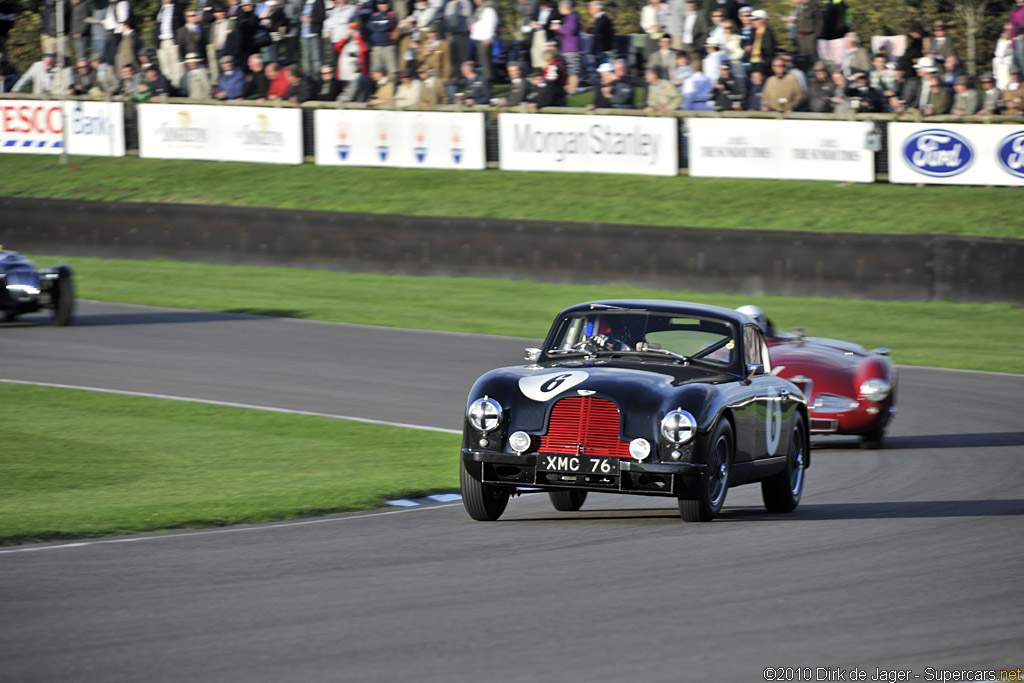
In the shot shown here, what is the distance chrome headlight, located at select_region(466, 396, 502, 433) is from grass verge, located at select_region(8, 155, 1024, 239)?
1480 centimetres

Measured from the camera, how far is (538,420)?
27.3 ft

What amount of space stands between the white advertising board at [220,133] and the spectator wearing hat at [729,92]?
812 centimetres

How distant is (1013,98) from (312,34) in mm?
13048

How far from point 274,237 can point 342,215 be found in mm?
1376

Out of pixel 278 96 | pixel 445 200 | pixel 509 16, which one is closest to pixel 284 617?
pixel 445 200

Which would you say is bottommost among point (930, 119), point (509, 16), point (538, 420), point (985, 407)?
point (985, 407)

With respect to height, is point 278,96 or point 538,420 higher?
point 278,96

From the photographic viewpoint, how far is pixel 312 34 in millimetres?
28516

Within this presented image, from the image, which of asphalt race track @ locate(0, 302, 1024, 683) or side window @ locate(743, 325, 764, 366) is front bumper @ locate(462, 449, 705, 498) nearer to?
asphalt race track @ locate(0, 302, 1024, 683)

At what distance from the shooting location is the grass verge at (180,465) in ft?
29.8

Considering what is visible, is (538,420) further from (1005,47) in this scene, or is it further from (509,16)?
(509,16)

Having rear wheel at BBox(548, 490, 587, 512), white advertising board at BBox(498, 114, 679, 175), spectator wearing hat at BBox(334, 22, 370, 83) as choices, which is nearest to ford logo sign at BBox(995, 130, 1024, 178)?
white advertising board at BBox(498, 114, 679, 175)

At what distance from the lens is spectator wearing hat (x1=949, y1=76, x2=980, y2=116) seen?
22656 mm

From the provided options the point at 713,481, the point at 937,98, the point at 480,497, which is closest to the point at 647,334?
the point at 713,481
